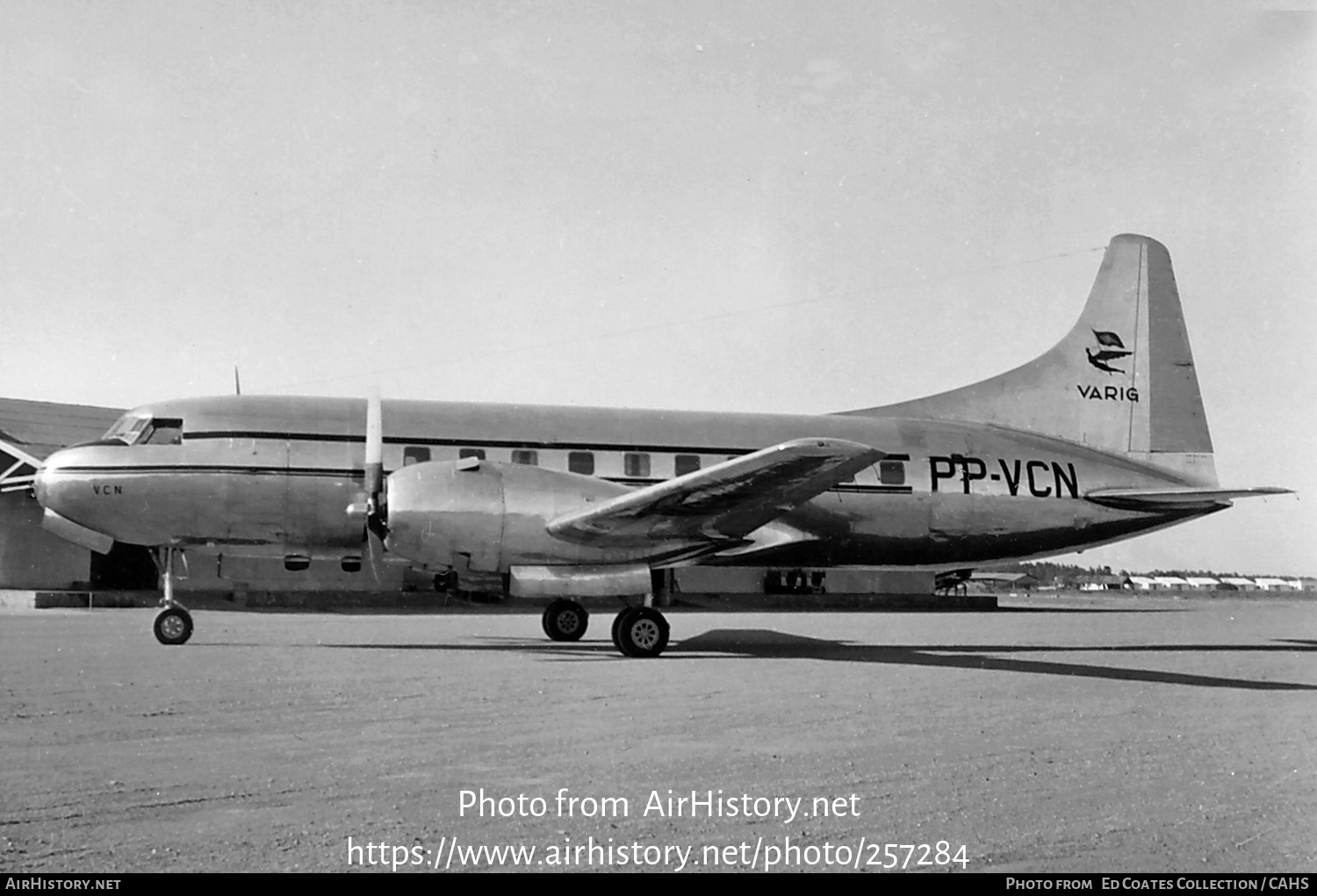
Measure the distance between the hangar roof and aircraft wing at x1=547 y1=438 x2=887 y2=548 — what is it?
87.9ft

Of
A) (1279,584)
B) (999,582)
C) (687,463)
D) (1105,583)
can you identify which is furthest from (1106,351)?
(1279,584)

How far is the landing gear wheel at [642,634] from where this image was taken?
43.8 ft

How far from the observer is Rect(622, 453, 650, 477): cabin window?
15.3m

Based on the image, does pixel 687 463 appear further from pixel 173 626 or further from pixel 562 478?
pixel 173 626

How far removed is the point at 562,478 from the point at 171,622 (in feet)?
18.1

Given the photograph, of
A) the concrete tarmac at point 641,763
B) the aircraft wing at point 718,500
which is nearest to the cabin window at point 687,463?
the aircraft wing at point 718,500

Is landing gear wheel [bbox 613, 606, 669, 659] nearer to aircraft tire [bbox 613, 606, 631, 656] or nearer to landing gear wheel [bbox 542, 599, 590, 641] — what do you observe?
aircraft tire [bbox 613, 606, 631, 656]

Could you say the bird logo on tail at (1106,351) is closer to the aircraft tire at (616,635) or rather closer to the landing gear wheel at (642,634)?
the landing gear wheel at (642,634)

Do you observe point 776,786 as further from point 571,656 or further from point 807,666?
point 571,656

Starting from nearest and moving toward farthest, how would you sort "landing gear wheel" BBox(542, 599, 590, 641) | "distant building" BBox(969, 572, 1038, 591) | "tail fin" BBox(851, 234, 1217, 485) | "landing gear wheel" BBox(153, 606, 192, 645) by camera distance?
1. "landing gear wheel" BBox(153, 606, 192, 645)
2. "landing gear wheel" BBox(542, 599, 590, 641)
3. "tail fin" BBox(851, 234, 1217, 485)
4. "distant building" BBox(969, 572, 1038, 591)

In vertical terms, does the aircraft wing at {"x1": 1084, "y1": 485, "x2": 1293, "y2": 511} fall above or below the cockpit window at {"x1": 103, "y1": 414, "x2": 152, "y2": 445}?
below

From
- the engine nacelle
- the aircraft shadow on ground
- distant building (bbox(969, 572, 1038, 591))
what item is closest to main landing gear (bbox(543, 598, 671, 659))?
the aircraft shadow on ground

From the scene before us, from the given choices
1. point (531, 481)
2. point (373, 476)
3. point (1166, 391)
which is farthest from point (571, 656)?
point (1166, 391)

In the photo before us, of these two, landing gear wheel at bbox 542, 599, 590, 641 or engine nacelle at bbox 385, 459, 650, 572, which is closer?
engine nacelle at bbox 385, 459, 650, 572
